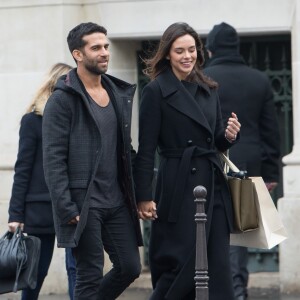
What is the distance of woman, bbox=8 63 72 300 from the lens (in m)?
9.83

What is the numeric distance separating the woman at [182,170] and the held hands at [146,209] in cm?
2

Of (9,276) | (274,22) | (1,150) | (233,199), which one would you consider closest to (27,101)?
(1,150)

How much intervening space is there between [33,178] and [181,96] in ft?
5.79

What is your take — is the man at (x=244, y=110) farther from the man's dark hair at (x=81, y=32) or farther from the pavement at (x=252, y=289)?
the man's dark hair at (x=81, y=32)

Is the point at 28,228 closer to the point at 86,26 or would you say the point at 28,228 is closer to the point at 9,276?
the point at 9,276

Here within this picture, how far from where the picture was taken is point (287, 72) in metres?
12.1

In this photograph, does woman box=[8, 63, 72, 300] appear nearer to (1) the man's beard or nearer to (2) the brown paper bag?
(1) the man's beard

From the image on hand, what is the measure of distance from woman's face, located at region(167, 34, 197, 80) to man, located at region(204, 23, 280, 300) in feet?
6.19

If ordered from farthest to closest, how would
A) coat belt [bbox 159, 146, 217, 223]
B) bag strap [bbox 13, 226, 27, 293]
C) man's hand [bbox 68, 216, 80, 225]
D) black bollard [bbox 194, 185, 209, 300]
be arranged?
bag strap [bbox 13, 226, 27, 293], coat belt [bbox 159, 146, 217, 223], man's hand [bbox 68, 216, 80, 225], black bollard [bbox 194, 185, 209, 300]

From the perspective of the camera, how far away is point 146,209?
844 centimetres

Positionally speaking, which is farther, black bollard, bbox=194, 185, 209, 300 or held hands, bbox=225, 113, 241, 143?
held hands, bbox=225, 113, 241, 143

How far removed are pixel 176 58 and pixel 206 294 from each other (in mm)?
1619

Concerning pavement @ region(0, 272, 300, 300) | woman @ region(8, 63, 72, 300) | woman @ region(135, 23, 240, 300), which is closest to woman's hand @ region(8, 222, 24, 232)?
woman @ region(8, 63, 72, 300)

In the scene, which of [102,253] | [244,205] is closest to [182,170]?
[244,205]
